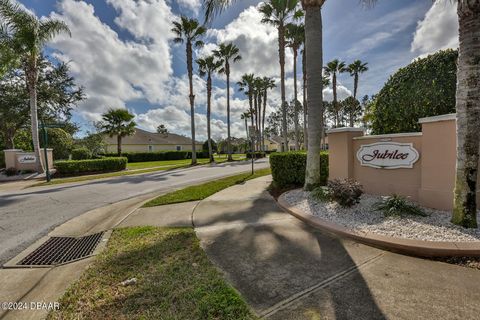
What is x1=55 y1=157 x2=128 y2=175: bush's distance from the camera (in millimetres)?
16453

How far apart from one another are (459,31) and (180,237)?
6255 millimetres

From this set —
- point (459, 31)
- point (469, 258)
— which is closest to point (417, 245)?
point (469, 258)

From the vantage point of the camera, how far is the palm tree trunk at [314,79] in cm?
658

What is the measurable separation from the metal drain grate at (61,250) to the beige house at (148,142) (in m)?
41.2

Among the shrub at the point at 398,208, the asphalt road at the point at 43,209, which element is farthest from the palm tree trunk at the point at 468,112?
the asphalt road at the point at 43,209

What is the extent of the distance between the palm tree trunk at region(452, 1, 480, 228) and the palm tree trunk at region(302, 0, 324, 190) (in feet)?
10.3

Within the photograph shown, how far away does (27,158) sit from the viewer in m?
16.5

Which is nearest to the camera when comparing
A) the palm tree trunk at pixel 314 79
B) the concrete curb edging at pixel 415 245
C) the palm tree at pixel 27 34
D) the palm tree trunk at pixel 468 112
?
the concrete curb edging at pixel 415 245

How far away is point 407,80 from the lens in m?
6.80

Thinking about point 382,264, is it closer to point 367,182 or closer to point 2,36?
point 367,182

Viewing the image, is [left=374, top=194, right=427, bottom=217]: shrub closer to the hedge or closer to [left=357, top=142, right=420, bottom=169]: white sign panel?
[left=357, top=142, right=420, bottom=169]: white sign panel

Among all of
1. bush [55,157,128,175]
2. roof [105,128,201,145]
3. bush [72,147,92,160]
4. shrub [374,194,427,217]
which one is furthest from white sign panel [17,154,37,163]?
roof [105,128,201,145]

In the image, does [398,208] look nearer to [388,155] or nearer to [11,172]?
[388,155]

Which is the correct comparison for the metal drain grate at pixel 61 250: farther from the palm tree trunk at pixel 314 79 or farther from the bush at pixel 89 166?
the bush at pixel 89 166
